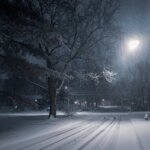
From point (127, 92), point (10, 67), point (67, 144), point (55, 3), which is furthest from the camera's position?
point (127, 92)

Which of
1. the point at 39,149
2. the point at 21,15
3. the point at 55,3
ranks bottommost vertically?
the point at 39,149

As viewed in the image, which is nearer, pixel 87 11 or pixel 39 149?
pixel 39 149

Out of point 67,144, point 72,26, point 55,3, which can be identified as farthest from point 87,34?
point 67,144

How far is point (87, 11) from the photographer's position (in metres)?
34.0

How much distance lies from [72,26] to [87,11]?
222 centimetres

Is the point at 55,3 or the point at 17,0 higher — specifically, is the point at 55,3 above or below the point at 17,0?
above

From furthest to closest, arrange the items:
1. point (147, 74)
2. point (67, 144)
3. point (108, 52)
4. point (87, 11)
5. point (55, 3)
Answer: point (147, 74)
point (108, 52)
point (87, 11)
point (55, 3)
point (67, 144)

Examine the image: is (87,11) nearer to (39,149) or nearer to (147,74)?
(39,149)

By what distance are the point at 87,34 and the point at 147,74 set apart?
37.0 meters

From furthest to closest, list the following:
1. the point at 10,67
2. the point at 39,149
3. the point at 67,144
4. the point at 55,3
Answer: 1. the point at 55,3
2. the point at 10,67
3. the point at 67,144
4. the point at 39,149

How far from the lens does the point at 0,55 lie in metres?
16.9

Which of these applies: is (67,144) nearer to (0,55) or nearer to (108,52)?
(0,55)

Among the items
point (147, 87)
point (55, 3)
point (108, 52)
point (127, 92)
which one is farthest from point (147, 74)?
point (55, 3)

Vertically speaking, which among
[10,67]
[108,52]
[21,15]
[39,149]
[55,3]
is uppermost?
[55,3]
